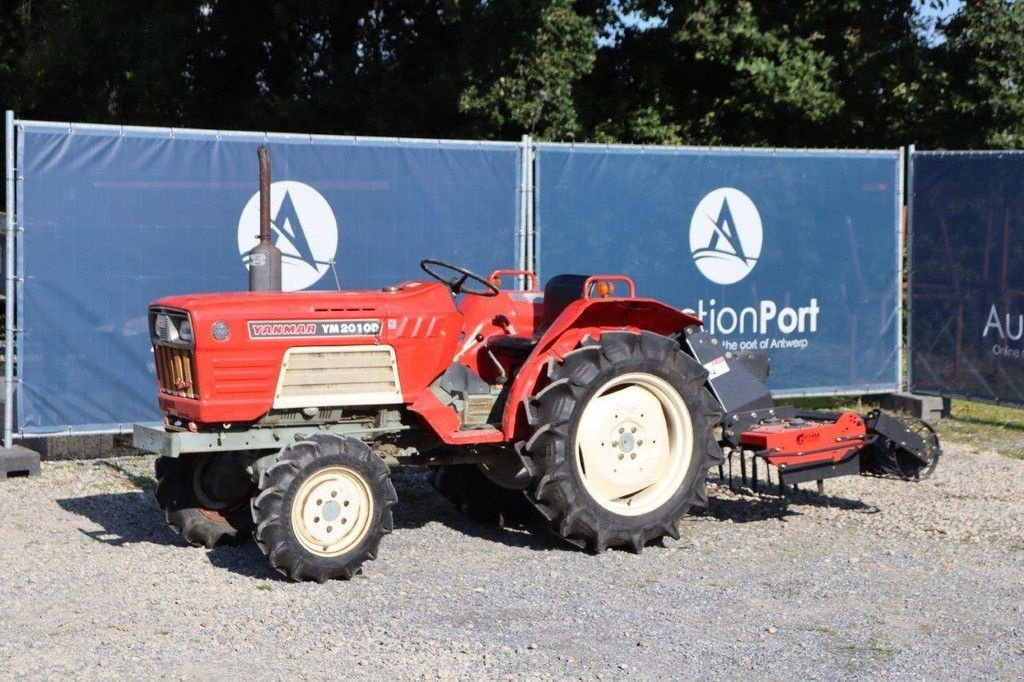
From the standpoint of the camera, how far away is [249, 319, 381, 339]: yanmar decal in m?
7.43

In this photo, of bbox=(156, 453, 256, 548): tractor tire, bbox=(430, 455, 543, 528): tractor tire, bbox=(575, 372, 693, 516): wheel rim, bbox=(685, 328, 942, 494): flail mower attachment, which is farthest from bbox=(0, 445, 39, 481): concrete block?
bbox=(685, 328, 942, 494): flail mower attachment

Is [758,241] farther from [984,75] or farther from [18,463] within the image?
[984,75]

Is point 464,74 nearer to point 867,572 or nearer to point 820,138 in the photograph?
point 820,138

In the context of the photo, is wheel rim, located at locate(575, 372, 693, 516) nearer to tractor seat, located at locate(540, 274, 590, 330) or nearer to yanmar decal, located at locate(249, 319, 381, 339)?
tractor seat, located at locate(540, 274, 590, 330)

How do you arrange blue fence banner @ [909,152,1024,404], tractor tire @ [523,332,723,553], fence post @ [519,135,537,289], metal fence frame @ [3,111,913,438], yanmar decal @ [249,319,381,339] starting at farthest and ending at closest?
blue fence banner @ [909,152,1024,404] → fence post @ [519,135,537,289] → metal fence frame @ [3,111,913,438] → tractor tire @ [523,332,723,553] → yanmar decal @ [249,319,381,339]

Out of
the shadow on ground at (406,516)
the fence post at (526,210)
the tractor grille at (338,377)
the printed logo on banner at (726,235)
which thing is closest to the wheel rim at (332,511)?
the shadow on ground at (406,516)

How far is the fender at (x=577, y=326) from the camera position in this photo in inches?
307

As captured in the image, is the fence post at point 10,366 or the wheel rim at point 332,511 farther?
the fence post at point 10,366

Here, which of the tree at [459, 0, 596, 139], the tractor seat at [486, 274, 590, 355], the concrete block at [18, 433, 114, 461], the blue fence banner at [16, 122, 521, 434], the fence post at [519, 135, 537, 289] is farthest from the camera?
the tree at [459, 0, 596, 139]

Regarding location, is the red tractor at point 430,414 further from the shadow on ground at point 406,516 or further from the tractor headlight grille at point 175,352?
the shadow on ground at point 406,516

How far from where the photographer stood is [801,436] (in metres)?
8.42

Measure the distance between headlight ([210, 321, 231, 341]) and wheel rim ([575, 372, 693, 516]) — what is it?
1899 mm

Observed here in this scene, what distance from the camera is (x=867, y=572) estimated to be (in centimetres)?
752

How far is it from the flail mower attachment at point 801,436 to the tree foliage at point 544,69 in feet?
31.8
